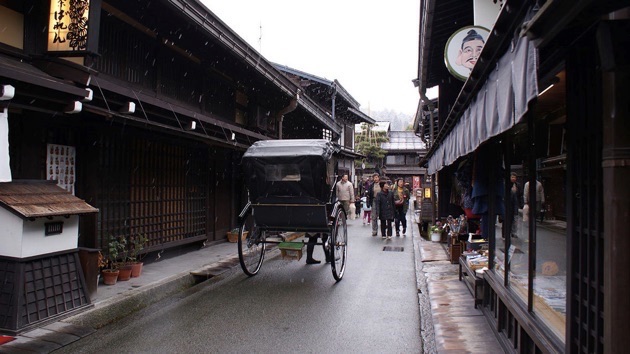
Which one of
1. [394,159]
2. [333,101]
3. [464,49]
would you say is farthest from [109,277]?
[394,159]

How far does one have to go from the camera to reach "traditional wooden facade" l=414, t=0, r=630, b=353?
7.34 ft

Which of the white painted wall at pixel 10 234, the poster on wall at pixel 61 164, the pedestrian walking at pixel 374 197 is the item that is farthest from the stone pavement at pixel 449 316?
the poster on wall at pixel 61 164

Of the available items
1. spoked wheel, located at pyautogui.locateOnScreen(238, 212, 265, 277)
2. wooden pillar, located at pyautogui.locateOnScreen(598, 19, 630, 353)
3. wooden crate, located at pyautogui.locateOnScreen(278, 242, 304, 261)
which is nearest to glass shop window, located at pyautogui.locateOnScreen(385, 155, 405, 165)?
spoked wheel, located at pyautogui.locateOnScreen(238, 212, 265, 277)

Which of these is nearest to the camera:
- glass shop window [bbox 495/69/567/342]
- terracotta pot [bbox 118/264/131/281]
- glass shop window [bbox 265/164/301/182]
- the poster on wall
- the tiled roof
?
glass shop window [bbox 495/69/567/342]

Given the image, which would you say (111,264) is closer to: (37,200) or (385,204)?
(37,200)

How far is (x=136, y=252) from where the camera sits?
799cm

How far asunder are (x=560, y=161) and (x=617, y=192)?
44.5 inches

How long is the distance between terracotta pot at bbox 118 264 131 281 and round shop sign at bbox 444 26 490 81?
692cm

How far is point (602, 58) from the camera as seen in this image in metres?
2.19

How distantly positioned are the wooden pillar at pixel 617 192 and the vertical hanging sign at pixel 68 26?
5844 millimetres

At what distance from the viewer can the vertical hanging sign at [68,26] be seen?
5.76 m

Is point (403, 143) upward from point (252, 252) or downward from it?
upward

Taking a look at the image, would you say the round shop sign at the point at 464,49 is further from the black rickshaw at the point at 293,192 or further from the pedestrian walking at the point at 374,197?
the pedestrian walking at the point at 374,197

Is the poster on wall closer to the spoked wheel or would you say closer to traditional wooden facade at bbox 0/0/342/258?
traditional wooden facade at bbox 0/0/342/258
